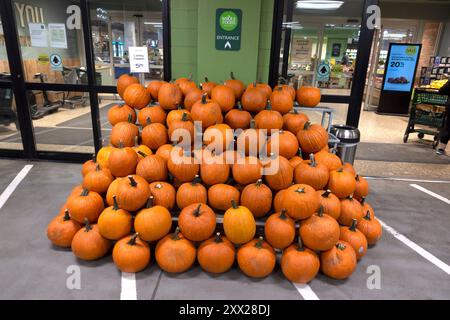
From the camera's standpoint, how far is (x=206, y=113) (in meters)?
3.04

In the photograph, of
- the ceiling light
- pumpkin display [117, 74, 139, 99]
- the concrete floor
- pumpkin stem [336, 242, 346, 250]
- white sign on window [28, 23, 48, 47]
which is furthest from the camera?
the ceiling light

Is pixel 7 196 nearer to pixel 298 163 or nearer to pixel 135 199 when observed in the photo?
pixel 135 199

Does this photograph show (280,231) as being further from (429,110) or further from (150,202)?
(429,110)

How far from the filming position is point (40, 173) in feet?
15.1

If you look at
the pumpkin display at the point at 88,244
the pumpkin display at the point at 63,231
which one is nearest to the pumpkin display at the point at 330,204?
the pumpkin display at the point at 88,244

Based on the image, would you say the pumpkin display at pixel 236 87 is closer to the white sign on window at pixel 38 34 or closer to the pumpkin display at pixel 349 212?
the pumpkin display at pixel 349 212

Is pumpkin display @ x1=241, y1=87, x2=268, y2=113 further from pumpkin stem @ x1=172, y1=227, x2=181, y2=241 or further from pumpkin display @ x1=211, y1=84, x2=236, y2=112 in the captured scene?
pumpkin stem @ x1=172, y1=227, x2=181, y2=241

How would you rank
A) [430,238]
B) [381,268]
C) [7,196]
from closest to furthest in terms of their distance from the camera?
1. [381,268]
2. [430,238]
3. [7,196]

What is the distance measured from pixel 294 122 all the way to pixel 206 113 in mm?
890

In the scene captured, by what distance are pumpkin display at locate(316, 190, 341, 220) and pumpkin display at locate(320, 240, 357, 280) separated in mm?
Result: 276

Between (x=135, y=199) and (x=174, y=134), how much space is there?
2.47ft

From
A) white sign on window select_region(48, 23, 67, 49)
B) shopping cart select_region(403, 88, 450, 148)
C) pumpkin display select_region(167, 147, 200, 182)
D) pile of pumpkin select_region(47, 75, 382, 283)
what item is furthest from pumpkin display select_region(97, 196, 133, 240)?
shopping cart select_region(403, 88, 450, 148)

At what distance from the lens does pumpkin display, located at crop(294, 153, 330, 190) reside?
2777mm
